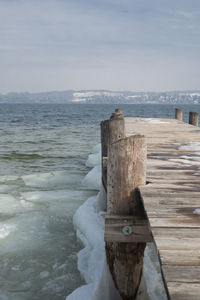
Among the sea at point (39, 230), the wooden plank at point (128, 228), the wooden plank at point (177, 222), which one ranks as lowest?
the sea at point (39, 230)

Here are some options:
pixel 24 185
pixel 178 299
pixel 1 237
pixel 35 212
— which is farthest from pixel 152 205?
pixel 24 185

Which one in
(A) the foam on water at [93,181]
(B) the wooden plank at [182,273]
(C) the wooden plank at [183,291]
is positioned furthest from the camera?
(A) the foam on water at [93,181]

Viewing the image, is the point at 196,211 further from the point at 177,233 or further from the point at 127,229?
the point at 127,229

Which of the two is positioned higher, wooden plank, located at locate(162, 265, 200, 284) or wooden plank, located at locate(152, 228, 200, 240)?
wooden plank, located at locate(152, 228, 200, 240)

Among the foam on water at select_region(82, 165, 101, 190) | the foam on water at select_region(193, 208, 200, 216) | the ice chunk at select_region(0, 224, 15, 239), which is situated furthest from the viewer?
the foam on water at select_region(82, 165, 101, 190)

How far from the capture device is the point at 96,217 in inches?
241

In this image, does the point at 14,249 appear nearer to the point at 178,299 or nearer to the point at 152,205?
the point at 152,205

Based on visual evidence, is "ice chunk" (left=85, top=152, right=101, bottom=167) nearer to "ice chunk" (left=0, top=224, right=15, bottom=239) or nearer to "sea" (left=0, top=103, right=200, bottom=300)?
"sea" (left=0, top=103, right=200, bottom=300)

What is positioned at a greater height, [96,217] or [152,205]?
[152,205]

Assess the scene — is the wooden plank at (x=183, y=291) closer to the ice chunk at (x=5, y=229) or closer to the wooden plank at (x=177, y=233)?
the wooden plank at (x=177, y=233)

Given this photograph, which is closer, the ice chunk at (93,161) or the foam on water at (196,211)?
the foam on water at (196,211)

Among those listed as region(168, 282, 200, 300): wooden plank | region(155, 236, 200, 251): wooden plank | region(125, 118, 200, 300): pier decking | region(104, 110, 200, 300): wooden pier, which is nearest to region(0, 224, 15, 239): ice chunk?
region(104, 110, 200, 300): wooden pier

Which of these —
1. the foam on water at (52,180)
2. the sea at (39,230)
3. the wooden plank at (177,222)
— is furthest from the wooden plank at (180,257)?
the foam on water at (52,180)

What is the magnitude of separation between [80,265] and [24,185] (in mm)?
4997
